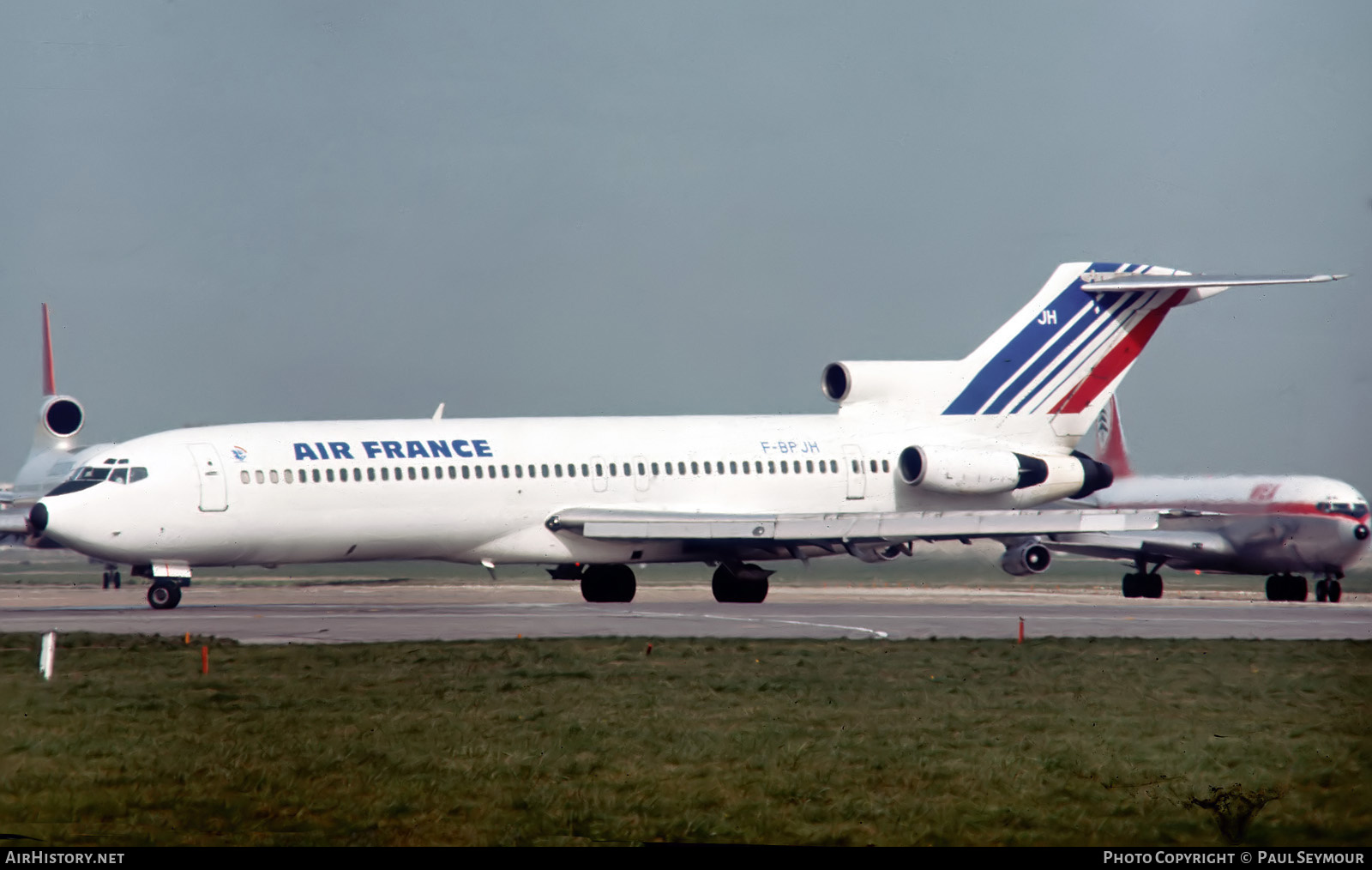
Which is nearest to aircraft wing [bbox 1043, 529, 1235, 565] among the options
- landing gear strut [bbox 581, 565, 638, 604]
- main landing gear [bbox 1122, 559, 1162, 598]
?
main landing gear [bbox 1122, 559, 1162, 598]

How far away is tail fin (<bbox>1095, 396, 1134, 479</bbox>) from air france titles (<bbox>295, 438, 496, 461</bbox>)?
65.2ft

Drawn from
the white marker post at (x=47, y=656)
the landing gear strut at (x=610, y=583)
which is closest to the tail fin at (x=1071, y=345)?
the landing gear strut at (x=610, y=583)

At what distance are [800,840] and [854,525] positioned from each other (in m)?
25.9

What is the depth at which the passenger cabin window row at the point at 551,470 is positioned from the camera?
3484 centimetres

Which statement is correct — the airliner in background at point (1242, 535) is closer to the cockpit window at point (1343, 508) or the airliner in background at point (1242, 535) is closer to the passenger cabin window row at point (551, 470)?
the cockpit window at point (1343, 508)

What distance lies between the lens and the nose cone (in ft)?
108

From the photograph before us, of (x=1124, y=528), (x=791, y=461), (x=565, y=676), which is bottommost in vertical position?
(x=565, y=676)

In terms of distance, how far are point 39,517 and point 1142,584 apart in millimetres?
27901

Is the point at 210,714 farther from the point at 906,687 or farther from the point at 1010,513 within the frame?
the point at 1010,513

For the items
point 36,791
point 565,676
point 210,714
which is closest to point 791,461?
point 565,676

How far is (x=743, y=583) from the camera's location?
39.6 meters

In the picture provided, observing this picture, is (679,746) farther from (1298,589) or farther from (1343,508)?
(1298,589)

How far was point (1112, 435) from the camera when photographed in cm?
5084

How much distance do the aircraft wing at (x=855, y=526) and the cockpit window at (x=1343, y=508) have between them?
26.9ft
